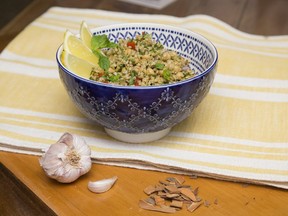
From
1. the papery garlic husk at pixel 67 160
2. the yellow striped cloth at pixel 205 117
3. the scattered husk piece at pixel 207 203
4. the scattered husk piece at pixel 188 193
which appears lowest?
the yellow striped cloth at pixel 205 117

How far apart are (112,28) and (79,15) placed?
16.6 inches

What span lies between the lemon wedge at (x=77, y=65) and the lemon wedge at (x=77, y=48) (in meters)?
0.02

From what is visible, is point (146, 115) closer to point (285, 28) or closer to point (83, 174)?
point (83, 174)

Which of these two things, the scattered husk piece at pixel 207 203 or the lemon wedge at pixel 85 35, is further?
the lemon wedge at pixel 85 35

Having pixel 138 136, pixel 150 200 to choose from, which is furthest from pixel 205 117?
pixel 150 200

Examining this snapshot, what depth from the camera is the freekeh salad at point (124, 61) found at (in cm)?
82

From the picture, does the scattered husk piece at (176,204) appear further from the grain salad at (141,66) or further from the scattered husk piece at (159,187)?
the grain salad at (141,66)

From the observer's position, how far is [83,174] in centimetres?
78

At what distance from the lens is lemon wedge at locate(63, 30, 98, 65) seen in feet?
2.87

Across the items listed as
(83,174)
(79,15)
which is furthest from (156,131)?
(79,15)

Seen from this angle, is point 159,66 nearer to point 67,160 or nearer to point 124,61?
point 124,61

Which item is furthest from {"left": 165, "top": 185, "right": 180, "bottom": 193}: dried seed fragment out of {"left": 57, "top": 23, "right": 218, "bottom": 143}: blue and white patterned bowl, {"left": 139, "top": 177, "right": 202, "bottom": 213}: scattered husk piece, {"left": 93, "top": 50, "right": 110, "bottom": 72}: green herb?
{"left": 93, "top": 50, "right": 110, "bottom": 72}: green herb

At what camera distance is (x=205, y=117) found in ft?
3.06

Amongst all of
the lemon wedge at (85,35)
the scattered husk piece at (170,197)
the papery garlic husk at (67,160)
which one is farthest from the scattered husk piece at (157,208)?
the lemon wedge at (85,35)
